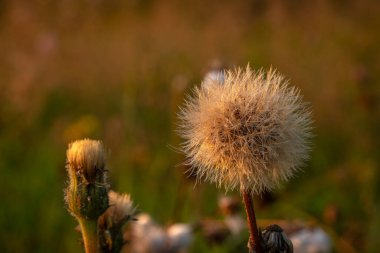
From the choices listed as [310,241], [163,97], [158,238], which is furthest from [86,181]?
[163,97]

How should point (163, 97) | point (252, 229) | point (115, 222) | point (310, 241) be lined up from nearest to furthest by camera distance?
point (252, 229)
point (115, 222)
point (310, 241)
point (163, 97)

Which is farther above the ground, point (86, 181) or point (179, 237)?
point (179, 237)

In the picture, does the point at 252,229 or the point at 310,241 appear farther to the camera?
the point at 310,241

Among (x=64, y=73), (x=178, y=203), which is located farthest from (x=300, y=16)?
(x=178, y=203)

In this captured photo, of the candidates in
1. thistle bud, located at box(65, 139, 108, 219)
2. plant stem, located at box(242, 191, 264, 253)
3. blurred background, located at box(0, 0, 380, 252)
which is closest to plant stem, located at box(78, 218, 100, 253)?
thistle bud, located at box(65, 139, 108, 219)

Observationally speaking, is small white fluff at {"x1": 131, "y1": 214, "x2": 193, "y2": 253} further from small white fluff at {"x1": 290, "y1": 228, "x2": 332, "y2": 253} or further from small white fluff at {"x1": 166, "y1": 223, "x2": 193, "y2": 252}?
small white fluff at {"x1": 290, "y1": 228, "x2": 332, "y2": 253}

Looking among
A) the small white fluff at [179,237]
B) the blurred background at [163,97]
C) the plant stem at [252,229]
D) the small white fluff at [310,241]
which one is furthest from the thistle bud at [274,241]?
the small white fluff at [179,237]

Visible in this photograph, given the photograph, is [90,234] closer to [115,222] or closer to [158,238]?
[115,222]

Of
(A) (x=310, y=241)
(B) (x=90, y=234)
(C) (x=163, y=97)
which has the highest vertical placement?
(C) (x=163, y=97)
